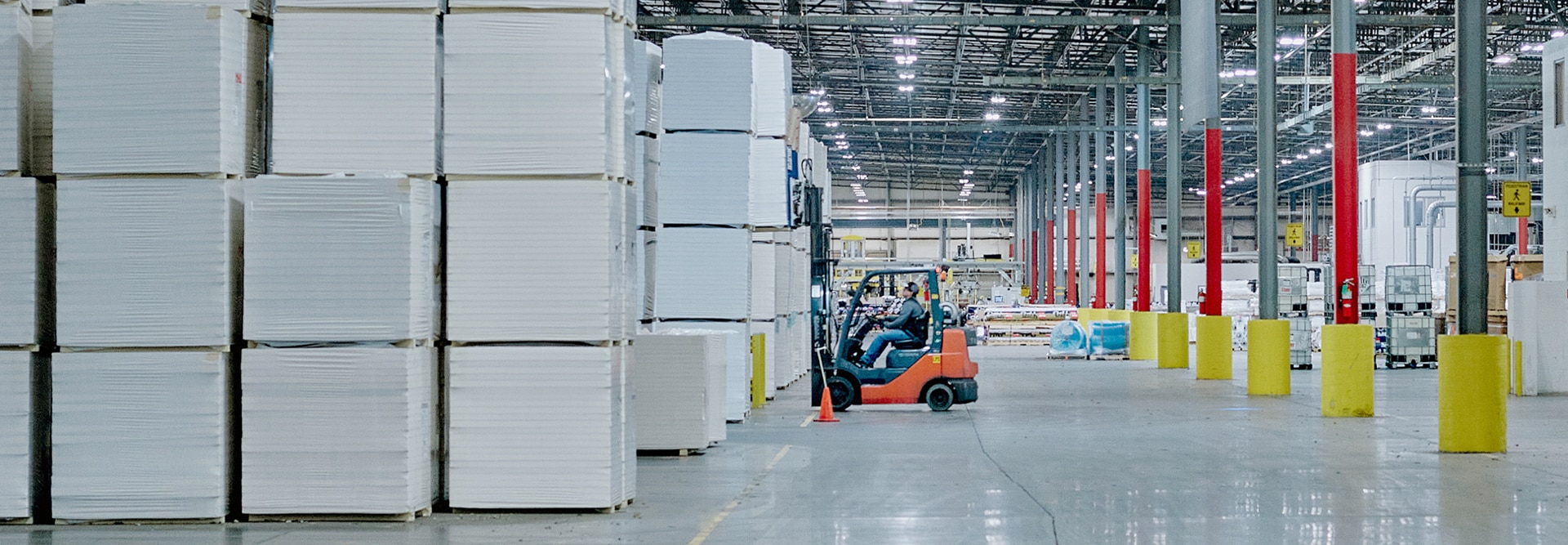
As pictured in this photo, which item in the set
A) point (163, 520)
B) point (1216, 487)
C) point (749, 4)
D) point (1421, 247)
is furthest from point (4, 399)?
point (1421, 247)

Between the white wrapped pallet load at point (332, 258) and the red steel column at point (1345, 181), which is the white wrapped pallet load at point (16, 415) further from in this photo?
the red steel column at point (1345, 181)

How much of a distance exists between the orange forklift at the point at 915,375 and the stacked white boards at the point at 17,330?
32.1 ft

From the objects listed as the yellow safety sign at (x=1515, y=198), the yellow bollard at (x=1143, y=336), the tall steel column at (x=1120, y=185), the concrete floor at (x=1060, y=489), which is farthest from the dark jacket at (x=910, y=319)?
the tall steel column at (x=1120, y=185)

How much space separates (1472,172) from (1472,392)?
5.72 feet

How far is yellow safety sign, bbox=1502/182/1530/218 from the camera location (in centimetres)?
1373

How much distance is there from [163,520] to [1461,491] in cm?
790

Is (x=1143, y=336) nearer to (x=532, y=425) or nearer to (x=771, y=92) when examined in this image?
(x=771, y=92)

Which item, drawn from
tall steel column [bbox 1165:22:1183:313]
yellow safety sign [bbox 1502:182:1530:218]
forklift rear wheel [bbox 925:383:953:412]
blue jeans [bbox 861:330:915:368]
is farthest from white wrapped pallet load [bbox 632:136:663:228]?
tall steel column [bbox 1165:22:1183:313]

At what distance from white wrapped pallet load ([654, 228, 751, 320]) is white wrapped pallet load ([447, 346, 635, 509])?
7328mm

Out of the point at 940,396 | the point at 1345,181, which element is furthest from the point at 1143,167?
the point at 940,396

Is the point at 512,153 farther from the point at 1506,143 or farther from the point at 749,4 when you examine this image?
the point at 1506,143

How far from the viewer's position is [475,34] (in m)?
7.90

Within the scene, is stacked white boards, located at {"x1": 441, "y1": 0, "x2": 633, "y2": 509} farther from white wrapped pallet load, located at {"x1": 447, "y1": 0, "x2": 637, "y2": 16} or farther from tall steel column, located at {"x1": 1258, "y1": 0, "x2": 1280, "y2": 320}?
tall steel column, located at {"x1": 1258, "y1": 0, "x2": 1280, "y2": 320}

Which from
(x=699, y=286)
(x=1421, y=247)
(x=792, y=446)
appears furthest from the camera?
(x=1421, y=247)
